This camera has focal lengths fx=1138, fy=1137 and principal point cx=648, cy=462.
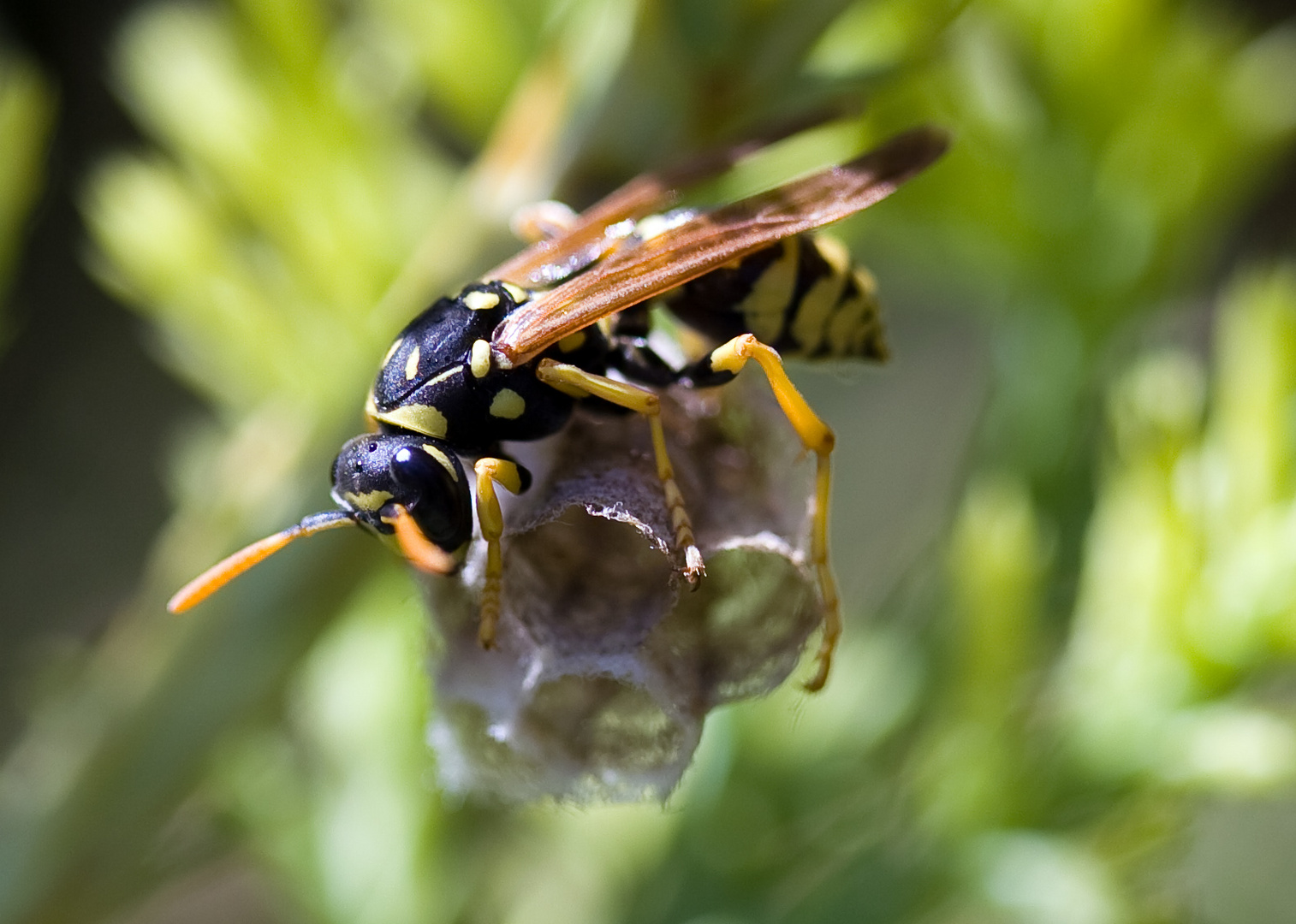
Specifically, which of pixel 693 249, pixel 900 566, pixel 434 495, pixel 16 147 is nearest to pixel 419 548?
pixel 434 495

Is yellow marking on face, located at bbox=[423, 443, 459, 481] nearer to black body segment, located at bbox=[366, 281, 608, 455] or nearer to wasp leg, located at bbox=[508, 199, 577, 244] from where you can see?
black body segment, located at bbox=[366, 281, 608, 455]

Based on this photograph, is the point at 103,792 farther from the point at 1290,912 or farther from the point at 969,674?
the point at 1290,912

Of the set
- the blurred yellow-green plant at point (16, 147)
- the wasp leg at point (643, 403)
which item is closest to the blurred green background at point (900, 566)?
the blurred yellow-green plant at point (16, 147)

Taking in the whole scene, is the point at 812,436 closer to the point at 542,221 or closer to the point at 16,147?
the point at 542,221

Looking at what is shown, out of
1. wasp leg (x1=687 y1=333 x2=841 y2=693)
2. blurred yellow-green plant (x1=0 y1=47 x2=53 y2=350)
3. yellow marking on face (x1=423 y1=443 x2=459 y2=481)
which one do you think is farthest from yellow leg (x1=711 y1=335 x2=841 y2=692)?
blurred yellow-green plant (x1=0 y1=47 x2=53 y2=350)

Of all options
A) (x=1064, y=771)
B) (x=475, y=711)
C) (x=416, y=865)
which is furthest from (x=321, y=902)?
(x=1064, y=771)

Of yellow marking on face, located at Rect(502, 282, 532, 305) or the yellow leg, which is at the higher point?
yellow marking on face, located at Rect(502, 282, 532, 305)

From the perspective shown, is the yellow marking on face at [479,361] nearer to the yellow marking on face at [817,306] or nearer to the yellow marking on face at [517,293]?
the yellow marking on face at [517,293]
